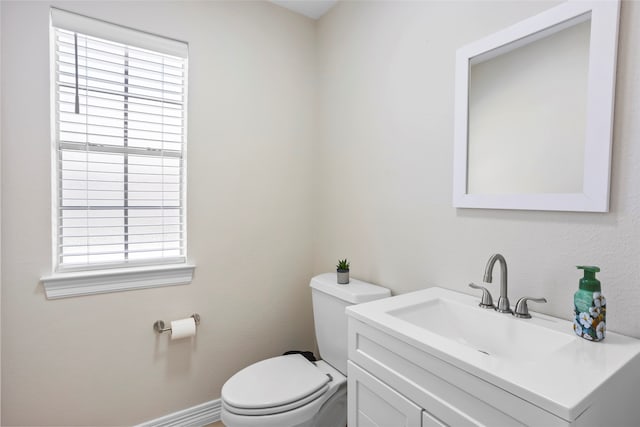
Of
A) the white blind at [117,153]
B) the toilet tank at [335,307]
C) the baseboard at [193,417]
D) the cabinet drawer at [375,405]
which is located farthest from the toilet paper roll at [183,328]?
the cabinet drawer at [375,405]

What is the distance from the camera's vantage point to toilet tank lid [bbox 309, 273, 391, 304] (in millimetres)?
1559

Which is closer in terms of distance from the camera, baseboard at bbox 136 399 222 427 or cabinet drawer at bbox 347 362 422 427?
cabinet drawer at bbox 347 362 422 427

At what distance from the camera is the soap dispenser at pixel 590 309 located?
34.4 inches

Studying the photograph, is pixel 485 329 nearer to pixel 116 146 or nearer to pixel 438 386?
pixel 438 386

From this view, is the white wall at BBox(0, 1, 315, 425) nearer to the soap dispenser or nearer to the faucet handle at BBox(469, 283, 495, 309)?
the faucet handle at BBox(469, 283, 495, 309)

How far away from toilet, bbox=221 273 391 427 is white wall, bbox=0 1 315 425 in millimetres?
390

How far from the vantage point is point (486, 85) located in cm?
126

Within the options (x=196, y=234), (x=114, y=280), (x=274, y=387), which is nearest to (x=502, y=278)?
(x=274, y=387)

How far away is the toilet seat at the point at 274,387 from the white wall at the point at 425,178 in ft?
1.91

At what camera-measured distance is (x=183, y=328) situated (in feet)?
5.65

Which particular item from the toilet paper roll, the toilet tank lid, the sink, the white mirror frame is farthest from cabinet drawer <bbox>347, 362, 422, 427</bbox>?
the toilet paper roll

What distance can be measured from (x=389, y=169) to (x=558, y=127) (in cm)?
74

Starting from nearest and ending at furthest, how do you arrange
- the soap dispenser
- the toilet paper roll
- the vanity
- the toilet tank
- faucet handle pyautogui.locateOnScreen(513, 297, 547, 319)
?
the vanity < the soap dispenser < faucet handle pyautogui.locateOnScreen(513, 297, 547, 319) < the toilet tank < the toilet paper roll

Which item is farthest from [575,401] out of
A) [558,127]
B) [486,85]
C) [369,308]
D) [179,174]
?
[179,174]
